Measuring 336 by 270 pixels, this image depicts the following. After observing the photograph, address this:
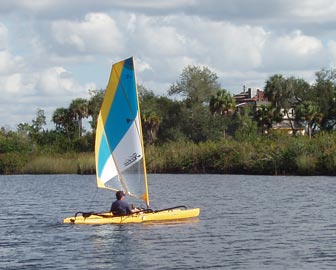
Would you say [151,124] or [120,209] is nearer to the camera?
[120,209]

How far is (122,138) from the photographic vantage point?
35312 millimetres

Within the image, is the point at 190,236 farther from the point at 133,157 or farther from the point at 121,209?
the point at 133,157

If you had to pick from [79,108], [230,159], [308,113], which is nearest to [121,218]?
[230,159]

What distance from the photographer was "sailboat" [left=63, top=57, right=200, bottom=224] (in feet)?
113

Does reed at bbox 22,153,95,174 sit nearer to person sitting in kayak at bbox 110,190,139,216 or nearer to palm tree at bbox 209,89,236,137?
palm tree at bbox 209,89,236,137

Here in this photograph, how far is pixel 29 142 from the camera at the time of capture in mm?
127125

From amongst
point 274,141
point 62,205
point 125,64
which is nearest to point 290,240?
point 125,64

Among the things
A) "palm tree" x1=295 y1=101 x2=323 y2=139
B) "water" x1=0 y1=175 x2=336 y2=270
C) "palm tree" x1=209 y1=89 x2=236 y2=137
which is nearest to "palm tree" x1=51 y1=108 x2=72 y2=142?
"palm tree" x1=209 y1=89 x2=236 y2=137

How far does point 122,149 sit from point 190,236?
5501 millimetres

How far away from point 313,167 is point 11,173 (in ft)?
136

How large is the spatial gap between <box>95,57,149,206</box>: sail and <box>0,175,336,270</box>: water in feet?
6.31

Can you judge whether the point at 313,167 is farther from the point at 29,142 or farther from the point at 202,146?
the point at 29,142

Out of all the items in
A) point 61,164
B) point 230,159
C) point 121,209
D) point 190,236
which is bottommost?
point 190,236

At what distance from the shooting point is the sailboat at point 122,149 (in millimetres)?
34312
